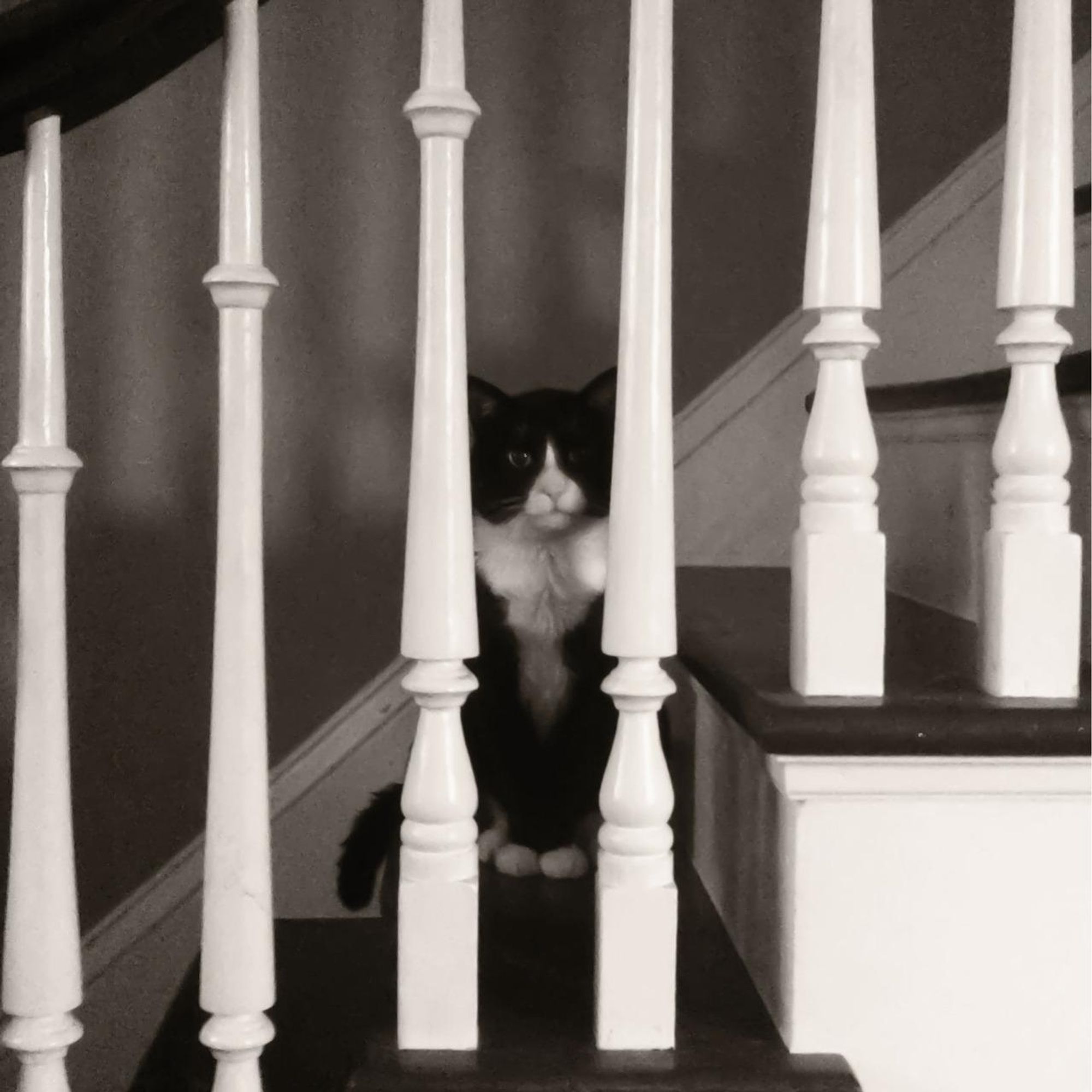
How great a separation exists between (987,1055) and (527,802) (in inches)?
22.0

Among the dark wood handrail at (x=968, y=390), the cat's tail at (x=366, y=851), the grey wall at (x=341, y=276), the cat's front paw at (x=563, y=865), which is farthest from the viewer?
the grey wall at (x=341, y=276)

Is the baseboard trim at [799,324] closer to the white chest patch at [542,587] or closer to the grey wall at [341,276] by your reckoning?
the grey wall at [341,276]

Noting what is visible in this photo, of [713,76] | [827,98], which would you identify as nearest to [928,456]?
[827,98]

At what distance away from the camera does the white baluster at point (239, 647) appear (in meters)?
0.78

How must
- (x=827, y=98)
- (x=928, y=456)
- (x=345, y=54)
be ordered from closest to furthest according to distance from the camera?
(x=827, y=98), (x=928, y=456), (x=345, y=54)

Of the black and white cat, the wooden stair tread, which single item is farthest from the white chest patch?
the wooden stair tread

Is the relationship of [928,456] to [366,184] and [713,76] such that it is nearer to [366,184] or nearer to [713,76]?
[713,76]

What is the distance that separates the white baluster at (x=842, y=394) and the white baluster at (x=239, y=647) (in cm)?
40

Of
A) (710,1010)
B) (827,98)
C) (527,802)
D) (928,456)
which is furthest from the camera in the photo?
(928,456)

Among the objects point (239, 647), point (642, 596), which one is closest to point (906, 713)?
point (642, 596)

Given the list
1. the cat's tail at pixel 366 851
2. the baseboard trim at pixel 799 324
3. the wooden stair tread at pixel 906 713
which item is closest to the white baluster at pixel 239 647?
the wooden stair tread at pixel 906 713

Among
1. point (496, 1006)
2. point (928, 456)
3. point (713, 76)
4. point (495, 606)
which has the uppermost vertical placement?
point (713, 76)

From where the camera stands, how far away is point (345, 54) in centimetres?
175

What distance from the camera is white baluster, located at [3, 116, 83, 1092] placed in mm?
783
